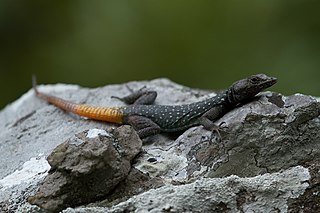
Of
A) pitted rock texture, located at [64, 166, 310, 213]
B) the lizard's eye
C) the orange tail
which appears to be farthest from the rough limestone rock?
the orange tail

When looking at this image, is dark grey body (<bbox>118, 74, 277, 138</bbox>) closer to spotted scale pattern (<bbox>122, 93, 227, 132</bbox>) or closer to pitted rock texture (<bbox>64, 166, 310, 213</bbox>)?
spotted scale pattern (<bbox>122, 93, 227, 132</bbox>)

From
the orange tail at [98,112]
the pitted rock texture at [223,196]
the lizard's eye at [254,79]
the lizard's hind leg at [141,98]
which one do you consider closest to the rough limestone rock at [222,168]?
the pitted rock texture at [223,196]

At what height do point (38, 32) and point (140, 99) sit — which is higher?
point (38, 32)

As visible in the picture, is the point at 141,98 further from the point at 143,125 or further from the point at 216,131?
the point at 216,131

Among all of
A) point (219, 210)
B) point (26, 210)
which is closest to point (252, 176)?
point (219, 210)

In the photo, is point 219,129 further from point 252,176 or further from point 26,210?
point 26,210

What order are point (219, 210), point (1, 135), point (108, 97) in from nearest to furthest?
1. point (219, 210)
2. point (1, 135)
3. point (108, 97)

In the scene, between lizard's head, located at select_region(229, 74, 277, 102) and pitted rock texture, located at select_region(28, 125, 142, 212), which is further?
lizard's head, located at select_region(229, 74, 277, 102)

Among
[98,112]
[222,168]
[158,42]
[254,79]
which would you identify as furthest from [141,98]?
[158,42]
